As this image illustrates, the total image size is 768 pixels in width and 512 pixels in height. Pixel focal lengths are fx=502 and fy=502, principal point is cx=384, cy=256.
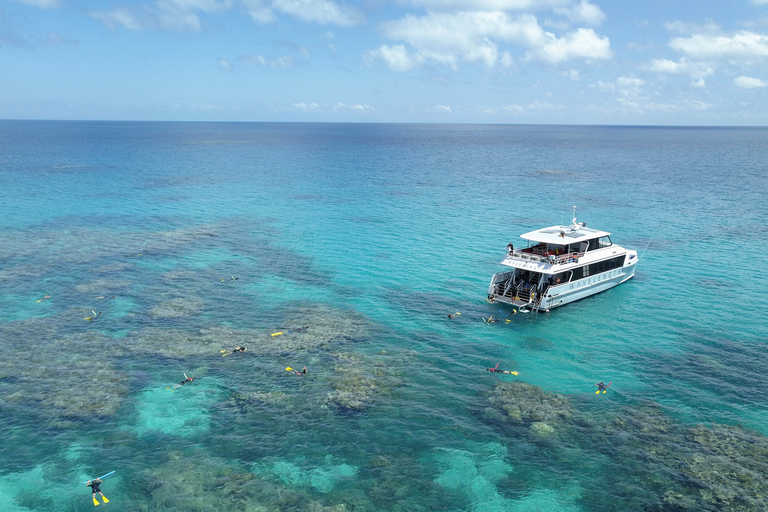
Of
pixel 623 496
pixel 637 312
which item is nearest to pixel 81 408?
pixel 623 496

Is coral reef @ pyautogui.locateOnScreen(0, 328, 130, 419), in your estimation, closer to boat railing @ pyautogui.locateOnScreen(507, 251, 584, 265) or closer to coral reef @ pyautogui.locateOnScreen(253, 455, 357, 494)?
coral reef @ pyautogui.locateOnScreen(253, 455, 357, 494)

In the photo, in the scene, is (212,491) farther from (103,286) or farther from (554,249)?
(554,249)

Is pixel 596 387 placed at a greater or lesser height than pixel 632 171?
lesser

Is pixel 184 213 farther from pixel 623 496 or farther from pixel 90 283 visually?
pixel 623 496

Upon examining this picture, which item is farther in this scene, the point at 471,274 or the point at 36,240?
the point at 36,240

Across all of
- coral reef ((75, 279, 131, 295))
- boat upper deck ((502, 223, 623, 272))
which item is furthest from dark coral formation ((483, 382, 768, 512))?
coral reef ((75, 279, 131, 295))

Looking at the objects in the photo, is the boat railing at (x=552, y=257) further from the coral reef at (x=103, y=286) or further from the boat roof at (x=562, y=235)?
the coral reef at (x=103, y=286)
